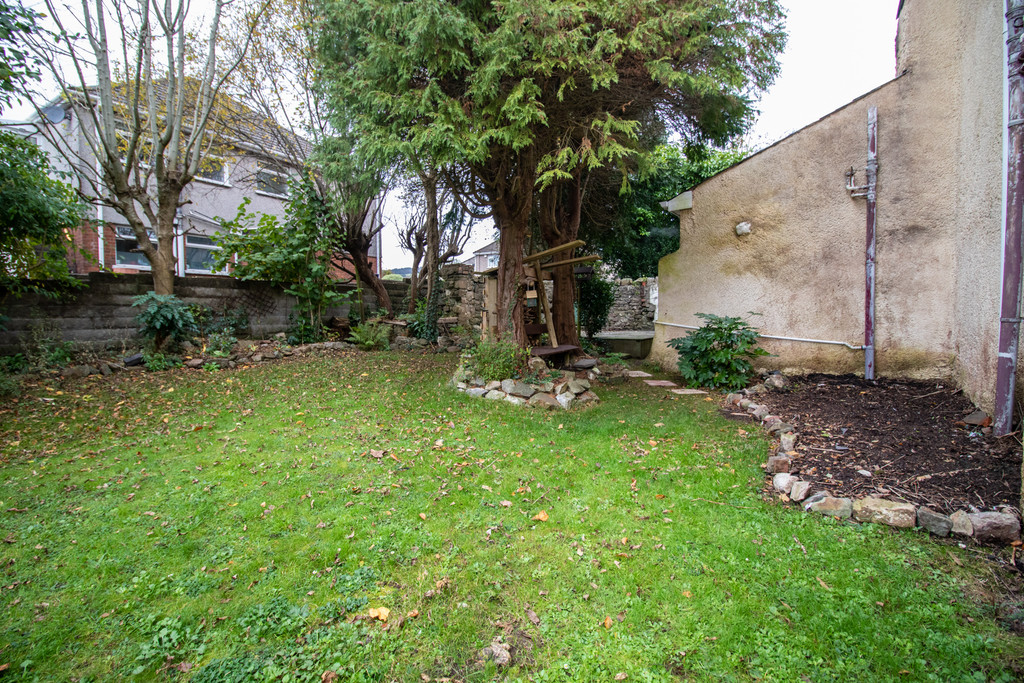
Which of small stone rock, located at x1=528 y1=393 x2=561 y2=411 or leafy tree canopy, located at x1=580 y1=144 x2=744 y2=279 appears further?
leafy tree canopy, located at x1=580 y1=144 x2=744 y2=279

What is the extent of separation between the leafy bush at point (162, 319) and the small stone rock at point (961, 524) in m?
8.71

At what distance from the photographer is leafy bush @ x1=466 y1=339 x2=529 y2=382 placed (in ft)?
19.5

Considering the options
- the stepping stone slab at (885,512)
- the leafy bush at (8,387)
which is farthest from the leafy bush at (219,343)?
the stepping stone slab at (885,512)

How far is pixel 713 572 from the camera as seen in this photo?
7.47ft

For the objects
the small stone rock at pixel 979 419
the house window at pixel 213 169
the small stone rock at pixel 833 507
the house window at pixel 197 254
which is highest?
the house window at pixel 213 169

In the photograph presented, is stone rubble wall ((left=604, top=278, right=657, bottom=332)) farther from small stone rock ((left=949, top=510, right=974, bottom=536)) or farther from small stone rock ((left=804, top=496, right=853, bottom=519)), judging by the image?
small stone rock ((left=949, top=510, right=974, bottom=536))

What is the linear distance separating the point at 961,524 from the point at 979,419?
166 centimetres

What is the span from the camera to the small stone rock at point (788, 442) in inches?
143

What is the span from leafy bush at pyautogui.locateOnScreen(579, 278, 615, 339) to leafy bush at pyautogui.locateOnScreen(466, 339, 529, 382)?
4.81 m

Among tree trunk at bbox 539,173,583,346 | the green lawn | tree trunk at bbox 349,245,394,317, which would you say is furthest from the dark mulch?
tree trunk at bbox 349,245,394,317

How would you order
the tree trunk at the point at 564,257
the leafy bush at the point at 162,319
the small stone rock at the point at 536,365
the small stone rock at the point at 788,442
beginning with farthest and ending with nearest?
the tree trunk at the point at 564,257 → the leafy bush at the point at 162,319 → the small stone rock at the point at 536,365 → the small stone rock at the point at 788,442

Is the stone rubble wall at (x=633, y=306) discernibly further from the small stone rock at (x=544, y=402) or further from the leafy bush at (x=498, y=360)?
the small stone rock at (x=544, y=402)

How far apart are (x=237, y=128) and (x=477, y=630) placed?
1282 centimetres

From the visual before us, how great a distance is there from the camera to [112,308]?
699 cm
